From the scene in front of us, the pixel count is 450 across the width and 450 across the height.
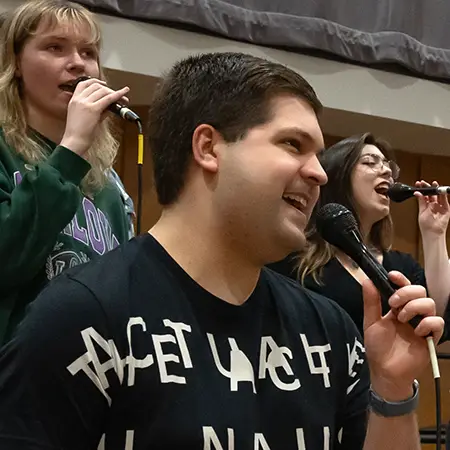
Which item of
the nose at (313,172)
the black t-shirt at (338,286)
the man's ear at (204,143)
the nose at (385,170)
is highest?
the nose at (385,170)

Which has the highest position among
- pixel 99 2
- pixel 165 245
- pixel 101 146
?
pixel 99 2

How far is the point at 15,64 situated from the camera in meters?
1.55

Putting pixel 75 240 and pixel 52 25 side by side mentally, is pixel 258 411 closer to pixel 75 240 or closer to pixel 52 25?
pixel 75 240

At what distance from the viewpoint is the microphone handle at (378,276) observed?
3.47 ft

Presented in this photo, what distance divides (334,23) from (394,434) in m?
→ 2.45

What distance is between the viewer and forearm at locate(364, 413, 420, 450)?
3.59ft

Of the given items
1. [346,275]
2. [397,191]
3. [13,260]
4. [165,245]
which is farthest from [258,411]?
[397,191]

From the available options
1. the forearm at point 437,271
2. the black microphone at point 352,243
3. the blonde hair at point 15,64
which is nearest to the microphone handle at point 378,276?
the black microphone at point 352,243

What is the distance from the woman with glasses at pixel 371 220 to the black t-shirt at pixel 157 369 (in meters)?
1.07

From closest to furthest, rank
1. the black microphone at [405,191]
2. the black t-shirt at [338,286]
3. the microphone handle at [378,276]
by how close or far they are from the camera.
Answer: the microphone handle at [378,276], the black t-shirt at [338,286], the black microphone at [405,191]

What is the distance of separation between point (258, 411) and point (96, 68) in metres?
0.82

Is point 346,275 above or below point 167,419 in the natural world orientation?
above

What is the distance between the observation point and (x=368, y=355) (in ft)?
3.69

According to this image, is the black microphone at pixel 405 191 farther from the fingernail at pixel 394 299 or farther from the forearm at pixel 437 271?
the fingernail at pixel 394 299
